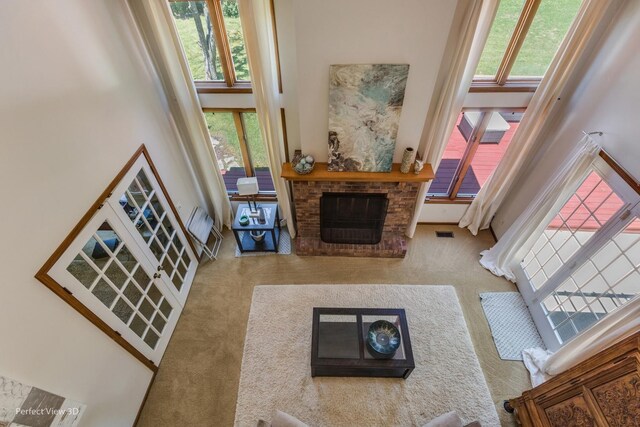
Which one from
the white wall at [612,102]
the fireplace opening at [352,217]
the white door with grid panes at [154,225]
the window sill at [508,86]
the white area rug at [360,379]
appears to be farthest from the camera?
the fireplace opening at [352,217]

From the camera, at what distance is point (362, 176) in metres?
3.62

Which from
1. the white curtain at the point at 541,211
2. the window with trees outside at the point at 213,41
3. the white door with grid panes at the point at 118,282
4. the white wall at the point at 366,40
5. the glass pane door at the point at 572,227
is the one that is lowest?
the white door with grid panes at the point at 118,282

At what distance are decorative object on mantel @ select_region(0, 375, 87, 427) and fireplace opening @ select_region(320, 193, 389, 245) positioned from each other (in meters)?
3.07

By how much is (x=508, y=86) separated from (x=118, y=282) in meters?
4.54

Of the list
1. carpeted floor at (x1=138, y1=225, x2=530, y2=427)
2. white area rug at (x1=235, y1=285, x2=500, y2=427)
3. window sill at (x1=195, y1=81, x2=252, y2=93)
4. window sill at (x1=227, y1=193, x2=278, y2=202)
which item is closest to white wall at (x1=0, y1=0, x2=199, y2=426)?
carpeted floor at (x1=138, y1=225, x2=530, y2=427)

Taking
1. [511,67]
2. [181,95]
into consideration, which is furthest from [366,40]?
[181,95]

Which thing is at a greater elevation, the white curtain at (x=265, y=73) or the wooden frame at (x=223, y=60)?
the wooden frame at (x=223, y=60)

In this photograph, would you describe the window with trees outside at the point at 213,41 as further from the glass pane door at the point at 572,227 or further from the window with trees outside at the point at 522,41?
the glass pane door at the point at 572,227

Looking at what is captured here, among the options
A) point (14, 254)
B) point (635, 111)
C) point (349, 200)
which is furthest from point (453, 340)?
point (14, 254)

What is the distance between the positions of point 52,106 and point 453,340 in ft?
14.3

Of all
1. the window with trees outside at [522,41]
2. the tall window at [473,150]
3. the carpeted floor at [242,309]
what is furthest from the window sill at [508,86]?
the carpeted floor at [242,309]

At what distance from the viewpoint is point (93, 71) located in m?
2.48

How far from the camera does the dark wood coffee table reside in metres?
2.95

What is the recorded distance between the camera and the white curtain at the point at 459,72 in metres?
2.76
